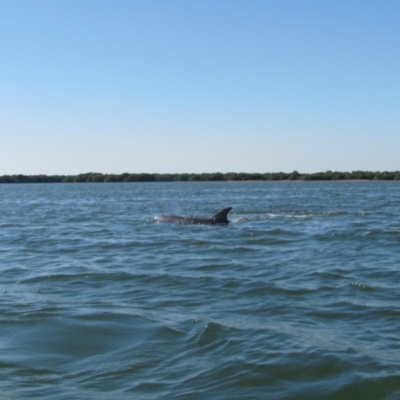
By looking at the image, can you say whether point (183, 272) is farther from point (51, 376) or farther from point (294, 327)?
point (51, 376)

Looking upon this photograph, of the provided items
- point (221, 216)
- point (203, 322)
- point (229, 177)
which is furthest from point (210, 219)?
point (229, 177)

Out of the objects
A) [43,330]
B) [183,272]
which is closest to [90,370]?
[43,330]

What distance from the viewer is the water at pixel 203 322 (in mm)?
7973

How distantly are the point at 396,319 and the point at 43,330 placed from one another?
A: 561cm

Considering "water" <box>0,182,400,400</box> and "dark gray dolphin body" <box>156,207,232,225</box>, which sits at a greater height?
"dark gray dolphin body" <box>156,207,232,225</box>

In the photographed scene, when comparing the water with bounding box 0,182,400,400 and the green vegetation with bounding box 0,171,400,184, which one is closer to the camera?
the water with bounding box 0,182,400,400

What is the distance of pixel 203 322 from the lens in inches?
415

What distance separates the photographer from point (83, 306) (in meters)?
12.0

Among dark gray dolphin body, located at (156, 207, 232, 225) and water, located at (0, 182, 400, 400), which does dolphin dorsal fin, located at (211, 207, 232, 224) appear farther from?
water, located at (0, 182, 400, 400)

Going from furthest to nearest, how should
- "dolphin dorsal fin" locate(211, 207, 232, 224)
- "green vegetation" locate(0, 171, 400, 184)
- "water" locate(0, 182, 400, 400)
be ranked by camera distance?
1. "green vegetation" locate(0, 171, 400, 184)
2. "dolphin dorsal fin" locate(211, 207, 232, 224)
3. "water" locate(0, 182, 400, 400)

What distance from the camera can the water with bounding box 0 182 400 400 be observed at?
26.2ft

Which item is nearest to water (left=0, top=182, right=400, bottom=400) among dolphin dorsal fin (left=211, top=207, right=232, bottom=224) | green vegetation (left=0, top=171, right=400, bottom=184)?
dolphin dorsal fin (left=211, top=207, right=232, bottom=224)

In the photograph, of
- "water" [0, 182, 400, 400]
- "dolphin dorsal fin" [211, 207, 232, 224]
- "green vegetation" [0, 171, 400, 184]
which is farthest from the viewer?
"green vegetation" [0, 171, 400, 184]

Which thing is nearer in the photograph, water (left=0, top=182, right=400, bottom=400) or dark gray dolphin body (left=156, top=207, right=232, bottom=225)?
water (left=0, top=182, right=400, bottom=400)
